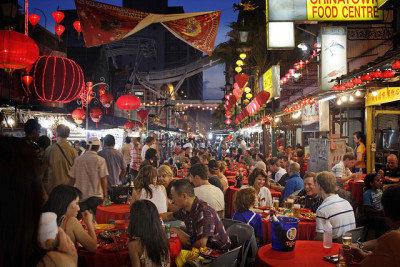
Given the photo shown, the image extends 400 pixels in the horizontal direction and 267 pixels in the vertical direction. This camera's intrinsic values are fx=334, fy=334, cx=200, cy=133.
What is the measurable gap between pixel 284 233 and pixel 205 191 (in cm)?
249

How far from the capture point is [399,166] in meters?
11.5

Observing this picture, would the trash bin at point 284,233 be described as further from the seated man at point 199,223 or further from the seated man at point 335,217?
the seated man at point 335,217

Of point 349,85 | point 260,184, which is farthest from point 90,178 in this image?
point 349,85

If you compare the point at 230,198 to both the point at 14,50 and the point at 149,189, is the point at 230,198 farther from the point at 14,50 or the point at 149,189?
the point at 14,50

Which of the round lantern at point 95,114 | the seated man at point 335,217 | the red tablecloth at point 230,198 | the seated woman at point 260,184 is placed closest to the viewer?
the seated man at point 335,217

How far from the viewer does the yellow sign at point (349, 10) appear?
954cm

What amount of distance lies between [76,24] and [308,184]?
31.1 feet

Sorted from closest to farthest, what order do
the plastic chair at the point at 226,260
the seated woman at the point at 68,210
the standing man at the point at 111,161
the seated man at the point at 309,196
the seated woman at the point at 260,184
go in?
the plastic chair at the point at 226,260
the seated woman at the point at 68,210
the seated man at the point at 309,196
the seated woman at the point at 260,184
the standing man at the point at 111,161

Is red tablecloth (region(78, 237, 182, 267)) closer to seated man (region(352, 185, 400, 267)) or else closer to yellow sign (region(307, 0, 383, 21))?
seated man (region(352, 185, 400, 267))

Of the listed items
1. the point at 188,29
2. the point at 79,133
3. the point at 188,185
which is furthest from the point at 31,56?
the point at 79,133

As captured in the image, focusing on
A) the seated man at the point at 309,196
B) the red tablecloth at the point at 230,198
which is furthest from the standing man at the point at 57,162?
the seated man at the point at 309,196

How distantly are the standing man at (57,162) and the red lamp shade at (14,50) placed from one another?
1.58 meters

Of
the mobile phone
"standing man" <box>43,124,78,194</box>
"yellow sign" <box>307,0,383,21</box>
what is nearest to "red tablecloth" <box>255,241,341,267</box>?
the mobile phone

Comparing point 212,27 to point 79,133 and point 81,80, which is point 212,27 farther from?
point 79,133
